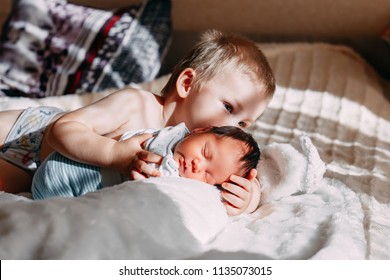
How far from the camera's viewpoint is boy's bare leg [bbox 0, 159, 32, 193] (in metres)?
1.35

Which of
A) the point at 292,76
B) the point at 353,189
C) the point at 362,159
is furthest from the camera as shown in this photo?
the point at 292,76

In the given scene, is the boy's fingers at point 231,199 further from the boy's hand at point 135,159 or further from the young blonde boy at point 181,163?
the boy's hand at point 135,159

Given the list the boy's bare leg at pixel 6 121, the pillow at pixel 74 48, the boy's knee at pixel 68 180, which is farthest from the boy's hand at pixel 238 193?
the pillow at pixel 74 48

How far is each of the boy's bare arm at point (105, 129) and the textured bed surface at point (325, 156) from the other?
0.82 feet

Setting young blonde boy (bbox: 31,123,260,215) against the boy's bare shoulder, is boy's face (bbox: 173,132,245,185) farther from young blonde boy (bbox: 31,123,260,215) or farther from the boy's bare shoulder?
the boy's bare shoulder

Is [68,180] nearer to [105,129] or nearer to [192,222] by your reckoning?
[105,129]

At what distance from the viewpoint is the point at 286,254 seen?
3.42 feet

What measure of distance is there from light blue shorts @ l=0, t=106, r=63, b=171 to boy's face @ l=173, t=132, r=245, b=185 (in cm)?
43

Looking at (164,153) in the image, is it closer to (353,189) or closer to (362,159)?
(353,189)

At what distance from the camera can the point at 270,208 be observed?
4.16 feet

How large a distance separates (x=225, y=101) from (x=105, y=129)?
0.27m

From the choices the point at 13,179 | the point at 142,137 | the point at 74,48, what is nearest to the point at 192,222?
the point at 142,137

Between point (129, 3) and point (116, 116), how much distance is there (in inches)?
49.7
